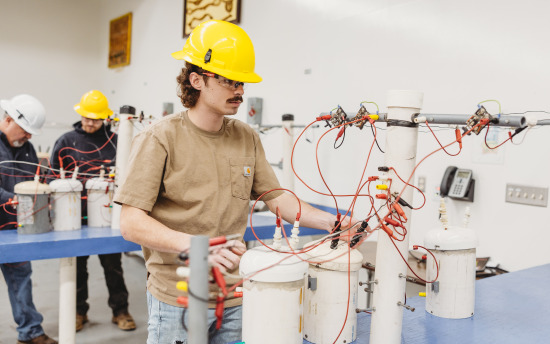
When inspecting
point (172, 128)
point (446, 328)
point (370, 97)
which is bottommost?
point (446, 328)

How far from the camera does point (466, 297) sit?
4.37 feet

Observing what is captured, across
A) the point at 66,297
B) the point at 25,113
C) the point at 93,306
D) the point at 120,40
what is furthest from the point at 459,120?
the point at 120,40

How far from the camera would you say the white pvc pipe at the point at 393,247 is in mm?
1087

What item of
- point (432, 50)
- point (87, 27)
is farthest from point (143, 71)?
point (432, 50)

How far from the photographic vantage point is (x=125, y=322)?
3152mm

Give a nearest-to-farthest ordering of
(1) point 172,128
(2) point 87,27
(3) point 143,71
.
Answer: (1) point 172,128, (3) point 143,71, (2) point 87,27

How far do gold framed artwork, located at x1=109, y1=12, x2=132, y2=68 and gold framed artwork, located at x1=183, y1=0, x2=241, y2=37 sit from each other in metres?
1.48

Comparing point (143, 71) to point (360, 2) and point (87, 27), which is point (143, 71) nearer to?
point (87, 27)

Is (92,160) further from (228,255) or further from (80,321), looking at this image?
(228,255)

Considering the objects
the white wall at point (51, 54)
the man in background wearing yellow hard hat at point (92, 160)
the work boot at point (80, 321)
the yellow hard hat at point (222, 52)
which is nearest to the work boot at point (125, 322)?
the man in background wearing yellow hard hat at point (92, 160)

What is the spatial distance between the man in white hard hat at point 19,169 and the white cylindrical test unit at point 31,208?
453mm

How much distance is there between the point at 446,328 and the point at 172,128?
38.2 inches

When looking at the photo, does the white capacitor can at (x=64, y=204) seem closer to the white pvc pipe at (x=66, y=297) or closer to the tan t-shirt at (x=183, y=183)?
the white pvc pipe at (x=66, y=297)

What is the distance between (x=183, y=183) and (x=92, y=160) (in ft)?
6.75
